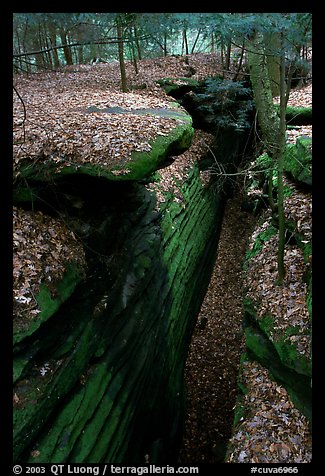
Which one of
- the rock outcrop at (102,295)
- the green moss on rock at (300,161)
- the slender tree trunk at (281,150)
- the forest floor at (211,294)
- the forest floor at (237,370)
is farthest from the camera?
the green moss on rock at (300,161)

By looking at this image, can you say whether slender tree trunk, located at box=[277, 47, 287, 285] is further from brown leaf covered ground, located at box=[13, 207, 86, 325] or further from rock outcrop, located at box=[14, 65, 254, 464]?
brown leaf covered ground, located at box=[13, 207, 86, 325]

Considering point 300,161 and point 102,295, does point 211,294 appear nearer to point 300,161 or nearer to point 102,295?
point 300,161

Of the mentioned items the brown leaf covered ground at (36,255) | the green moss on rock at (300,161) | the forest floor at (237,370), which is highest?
the green moss on rock at (300,161)

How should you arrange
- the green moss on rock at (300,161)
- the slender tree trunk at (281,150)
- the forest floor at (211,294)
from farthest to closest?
the green moss on rock at (300,161)
the slender tree trunk at (281,150)
the forest floor at (211,294)

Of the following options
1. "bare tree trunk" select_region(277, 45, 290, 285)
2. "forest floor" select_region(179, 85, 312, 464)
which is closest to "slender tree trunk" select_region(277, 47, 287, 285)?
"bare tree trunk" select_region(277, 45, 290, 285)

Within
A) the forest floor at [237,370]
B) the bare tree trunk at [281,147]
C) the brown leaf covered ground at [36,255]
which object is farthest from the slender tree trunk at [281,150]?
the brown leaf covered ground at [36,255]

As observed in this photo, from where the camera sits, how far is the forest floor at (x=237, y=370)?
530cm

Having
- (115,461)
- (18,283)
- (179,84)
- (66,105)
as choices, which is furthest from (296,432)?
(179,84)

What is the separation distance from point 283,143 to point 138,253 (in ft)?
11.5

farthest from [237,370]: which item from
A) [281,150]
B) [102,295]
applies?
[281,150]

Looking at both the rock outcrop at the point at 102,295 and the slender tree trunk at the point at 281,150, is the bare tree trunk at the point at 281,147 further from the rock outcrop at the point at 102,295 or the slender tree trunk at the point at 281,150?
the rock outcrop at the point at 102,295

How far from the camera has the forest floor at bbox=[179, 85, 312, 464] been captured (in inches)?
209

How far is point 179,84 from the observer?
1352 cm

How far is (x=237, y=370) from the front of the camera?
8.86 metres
